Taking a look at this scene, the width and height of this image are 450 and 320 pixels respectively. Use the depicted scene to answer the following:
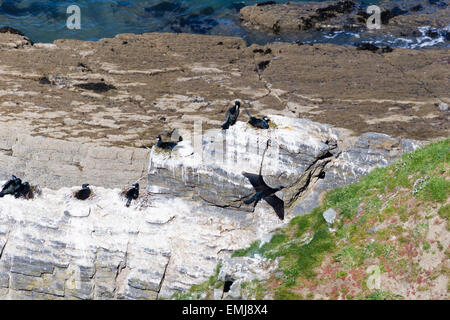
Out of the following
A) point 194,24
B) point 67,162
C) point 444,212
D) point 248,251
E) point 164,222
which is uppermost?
point 194,24

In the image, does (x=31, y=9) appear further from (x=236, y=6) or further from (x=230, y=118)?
(x=230, y=118)

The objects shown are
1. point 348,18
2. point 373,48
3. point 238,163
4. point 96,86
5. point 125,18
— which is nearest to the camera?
point 238,163

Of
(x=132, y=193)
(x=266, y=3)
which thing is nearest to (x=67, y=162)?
(x=132, y=193)

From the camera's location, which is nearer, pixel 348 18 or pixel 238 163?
pixel 238 163

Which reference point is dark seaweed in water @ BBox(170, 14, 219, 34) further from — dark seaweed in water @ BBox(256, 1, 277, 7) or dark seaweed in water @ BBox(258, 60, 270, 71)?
dark seaweed in water @ BBox(258, 60, 270, 71)

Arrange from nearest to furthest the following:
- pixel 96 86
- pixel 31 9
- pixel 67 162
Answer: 1. pixel 67 162
2. pixel 96 86
3. pixel 31 9

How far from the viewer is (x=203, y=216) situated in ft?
69.1

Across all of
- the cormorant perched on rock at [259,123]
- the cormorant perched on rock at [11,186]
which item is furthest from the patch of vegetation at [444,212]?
the cormorant perched on rock at [11,186]

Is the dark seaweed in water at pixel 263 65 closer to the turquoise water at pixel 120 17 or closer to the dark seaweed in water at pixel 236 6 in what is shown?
the turquoise water at pixel 120 17

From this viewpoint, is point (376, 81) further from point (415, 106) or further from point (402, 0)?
point (402, 0)

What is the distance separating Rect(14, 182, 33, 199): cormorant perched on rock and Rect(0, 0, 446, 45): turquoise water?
73.8ft

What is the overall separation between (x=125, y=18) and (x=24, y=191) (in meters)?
26.3

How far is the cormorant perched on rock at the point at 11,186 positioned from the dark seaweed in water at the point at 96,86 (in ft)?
29.4

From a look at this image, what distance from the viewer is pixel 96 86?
2933cm
